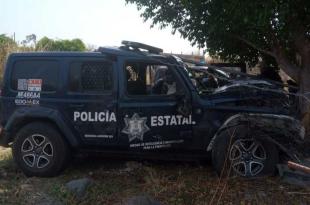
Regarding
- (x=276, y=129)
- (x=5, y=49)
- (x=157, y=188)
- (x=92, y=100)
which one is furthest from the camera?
(x=5, y=49)

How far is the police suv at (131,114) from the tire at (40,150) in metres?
0.01

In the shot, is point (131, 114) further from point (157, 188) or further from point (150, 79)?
point (157, 188)

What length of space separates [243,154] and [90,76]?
2.30m

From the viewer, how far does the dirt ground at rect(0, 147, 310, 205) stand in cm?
542

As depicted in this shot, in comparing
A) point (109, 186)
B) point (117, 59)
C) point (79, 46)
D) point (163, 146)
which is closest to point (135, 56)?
point (117, 59)

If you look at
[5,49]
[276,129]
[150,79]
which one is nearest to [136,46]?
[150,79]

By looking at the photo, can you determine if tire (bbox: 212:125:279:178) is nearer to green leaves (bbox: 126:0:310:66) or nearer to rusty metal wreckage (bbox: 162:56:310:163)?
rusty metal wreckage (bbox: 162:56:310:163)

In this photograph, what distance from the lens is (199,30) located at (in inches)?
319

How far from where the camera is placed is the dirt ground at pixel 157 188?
213 inches

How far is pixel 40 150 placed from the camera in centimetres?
643

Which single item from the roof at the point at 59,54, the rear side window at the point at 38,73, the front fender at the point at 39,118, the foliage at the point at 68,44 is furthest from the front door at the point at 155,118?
the foliage at the point at 68,44

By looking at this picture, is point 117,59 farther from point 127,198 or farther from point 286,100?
point 286,100

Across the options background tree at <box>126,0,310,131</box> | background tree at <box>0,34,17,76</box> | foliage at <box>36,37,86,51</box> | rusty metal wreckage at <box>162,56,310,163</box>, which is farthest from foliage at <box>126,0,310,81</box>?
foliage at <box>36,37,86,51</box>

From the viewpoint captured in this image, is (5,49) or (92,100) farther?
(5,49)
